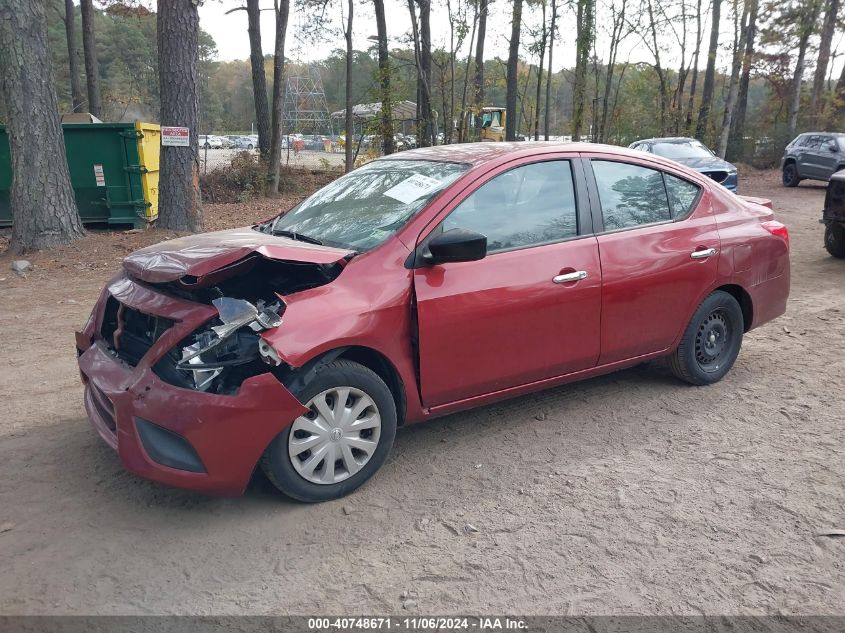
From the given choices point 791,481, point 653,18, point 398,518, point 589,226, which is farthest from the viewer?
point 653,18

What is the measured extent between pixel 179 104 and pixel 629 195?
7616 millimetres

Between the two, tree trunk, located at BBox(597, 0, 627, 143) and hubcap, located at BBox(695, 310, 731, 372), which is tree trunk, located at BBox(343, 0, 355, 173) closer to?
tree trunk, located at BBox(597, 0, 627, 143)

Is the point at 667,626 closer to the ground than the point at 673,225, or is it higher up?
closer to the ground

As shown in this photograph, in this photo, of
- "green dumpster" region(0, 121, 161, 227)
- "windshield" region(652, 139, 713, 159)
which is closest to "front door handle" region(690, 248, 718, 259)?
"green dumpster" region(0, 121, 161, 227)

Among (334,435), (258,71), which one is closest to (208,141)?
(258,71)

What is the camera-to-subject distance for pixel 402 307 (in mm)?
3449

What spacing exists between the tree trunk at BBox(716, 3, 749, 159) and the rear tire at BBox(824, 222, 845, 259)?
57.5 feet

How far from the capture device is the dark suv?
1956 centimetres

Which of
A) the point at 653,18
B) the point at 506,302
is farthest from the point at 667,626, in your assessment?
the point at 653,18

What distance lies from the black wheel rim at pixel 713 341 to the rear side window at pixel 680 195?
0.75 meters

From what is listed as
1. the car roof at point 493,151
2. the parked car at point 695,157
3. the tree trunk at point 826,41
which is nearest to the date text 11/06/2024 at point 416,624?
the car roof at point 493,151

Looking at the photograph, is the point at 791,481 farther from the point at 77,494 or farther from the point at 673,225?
the point at 77,494

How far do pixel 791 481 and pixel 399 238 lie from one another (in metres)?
2.41

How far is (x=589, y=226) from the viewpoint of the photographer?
13.7ft
